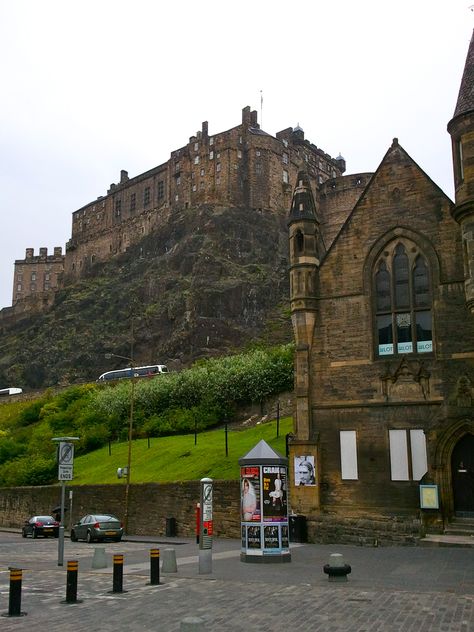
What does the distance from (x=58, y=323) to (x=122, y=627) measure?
3853 inches

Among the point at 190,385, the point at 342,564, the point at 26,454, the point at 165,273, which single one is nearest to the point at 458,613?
the point at 342,564

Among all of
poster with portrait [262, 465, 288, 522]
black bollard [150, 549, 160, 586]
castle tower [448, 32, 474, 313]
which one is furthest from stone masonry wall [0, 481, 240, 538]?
black bollard [150, 549, 160, 586]

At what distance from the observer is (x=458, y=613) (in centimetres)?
1093

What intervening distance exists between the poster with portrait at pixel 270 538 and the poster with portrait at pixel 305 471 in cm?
740

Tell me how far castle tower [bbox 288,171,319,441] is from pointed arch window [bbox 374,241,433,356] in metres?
2.47

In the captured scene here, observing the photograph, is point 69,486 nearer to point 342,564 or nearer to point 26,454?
point 26,454

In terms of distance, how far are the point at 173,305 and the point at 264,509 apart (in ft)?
226

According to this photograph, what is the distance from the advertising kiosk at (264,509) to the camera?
→ 18.2 metres

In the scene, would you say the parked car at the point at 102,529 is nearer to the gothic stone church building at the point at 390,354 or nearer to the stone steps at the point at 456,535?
the gothic stone church building at the point at 390,354

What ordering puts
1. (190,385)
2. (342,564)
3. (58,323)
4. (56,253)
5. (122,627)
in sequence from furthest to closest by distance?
(56,253)
(58,323)
(190,385)
(342,564)
(122,627)

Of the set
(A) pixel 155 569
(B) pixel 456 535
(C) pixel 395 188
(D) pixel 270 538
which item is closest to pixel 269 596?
(A) pixel 155 569

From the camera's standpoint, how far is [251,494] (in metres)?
18.6

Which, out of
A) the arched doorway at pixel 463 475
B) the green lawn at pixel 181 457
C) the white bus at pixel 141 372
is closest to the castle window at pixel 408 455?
the arched doorway at pixel 463 475

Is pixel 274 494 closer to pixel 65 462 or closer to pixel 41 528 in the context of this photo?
pixel 65 462
